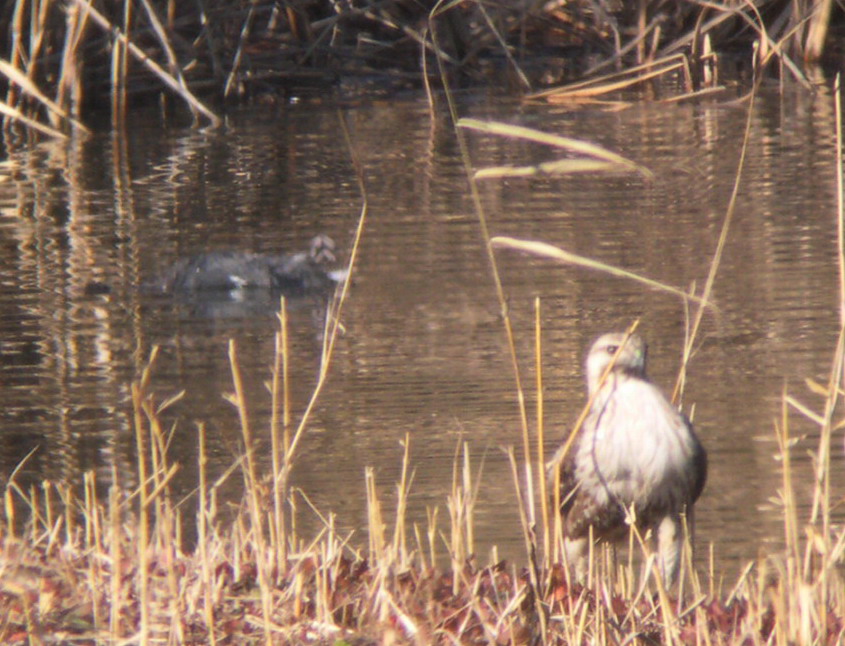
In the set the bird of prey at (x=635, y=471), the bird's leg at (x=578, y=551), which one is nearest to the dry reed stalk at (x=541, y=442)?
the bird of prey at (x=635, y=471)

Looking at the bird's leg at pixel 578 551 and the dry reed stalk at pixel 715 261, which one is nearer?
the dry reed stalk at pixel 715 261

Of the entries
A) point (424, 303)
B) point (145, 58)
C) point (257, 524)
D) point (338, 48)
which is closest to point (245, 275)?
point (424, 303)

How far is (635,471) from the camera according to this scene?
14.0ft

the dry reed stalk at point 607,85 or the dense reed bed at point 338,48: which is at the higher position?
the dense reed bed at point 338,48

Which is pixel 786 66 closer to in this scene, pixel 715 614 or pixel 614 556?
pixel 614 556

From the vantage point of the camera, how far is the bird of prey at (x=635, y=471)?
426 cm

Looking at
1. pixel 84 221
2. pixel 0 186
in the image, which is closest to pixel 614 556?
pixel 84 221

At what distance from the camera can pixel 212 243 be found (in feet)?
28.4

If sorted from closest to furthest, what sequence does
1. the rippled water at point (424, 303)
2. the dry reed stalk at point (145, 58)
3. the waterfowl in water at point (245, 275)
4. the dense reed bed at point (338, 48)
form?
the rippled water at point (424, 303) → the waterfowl in water at point (245, 275) → the dry reed stalk at point (145, 58) → the dense reed bed at point (338, 48)

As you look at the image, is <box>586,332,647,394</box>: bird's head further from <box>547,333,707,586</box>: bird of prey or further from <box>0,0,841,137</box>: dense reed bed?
<box>0,0,841,137</box>: dense reed bed

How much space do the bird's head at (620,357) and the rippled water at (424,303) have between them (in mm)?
386

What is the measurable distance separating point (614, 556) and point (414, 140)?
807cm

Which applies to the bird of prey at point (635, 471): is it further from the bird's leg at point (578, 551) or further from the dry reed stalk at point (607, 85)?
the dry reed stalk at point (607, 85)

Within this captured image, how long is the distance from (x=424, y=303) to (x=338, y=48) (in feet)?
30.4
